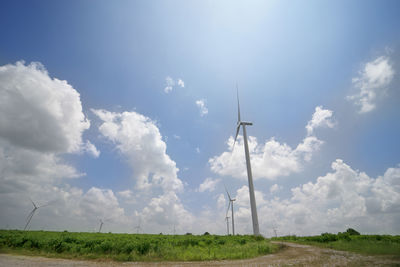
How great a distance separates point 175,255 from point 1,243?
2826 centimetres

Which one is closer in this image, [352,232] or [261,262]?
[261,262]

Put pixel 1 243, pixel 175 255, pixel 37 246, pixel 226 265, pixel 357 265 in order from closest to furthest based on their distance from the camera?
pixel 357 265 < pixel 226 265 < pixel 175 255 < pixel 37 246 < pixel 1 243

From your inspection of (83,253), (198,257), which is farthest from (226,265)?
(83,253)

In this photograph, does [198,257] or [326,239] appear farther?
[326,239]

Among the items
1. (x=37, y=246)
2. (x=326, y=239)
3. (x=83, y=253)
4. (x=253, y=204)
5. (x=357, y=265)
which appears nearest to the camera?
(x=357, y=265)

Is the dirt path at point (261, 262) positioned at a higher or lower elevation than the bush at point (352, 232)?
lower

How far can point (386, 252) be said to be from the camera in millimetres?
17734

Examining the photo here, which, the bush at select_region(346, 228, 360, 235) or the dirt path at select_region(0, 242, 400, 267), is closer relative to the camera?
the dirt path at select_region(0, 242, 400, 267)

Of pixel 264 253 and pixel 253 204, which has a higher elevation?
pixel 253 204

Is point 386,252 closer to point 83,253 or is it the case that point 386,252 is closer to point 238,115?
point 83,253

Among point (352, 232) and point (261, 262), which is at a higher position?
point (352, 232)

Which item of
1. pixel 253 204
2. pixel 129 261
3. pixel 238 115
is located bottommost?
pixel 129 261

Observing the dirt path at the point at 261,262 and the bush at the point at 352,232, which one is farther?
the bush at the point at 352,232

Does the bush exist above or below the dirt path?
above
